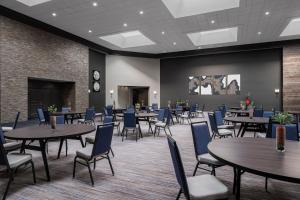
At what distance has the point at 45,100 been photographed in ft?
34.1

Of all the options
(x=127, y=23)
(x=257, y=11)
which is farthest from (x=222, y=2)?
(x=127, y=23)

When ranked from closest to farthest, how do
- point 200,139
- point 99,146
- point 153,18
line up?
1. point 200,139
2. point 99,146
3. point 153,18

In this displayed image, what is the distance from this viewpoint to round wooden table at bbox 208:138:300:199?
152 cm

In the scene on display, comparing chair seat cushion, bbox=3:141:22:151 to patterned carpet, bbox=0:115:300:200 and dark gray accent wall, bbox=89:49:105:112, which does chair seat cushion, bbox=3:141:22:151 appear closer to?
patterned carpet, bbox=0:115:300:200

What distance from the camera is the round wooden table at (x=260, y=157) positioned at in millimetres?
1517

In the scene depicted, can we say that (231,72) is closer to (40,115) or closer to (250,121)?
(250,121)

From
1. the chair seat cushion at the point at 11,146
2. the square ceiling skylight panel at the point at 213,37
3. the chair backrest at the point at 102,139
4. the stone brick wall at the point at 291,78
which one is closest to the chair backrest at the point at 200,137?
the chair backrest at the point at 102,139

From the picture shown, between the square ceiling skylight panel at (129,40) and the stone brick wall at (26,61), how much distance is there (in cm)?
253

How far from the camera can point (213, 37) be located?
41.2 ft

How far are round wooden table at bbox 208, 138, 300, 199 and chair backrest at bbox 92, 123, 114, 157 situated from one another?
5.11 feet

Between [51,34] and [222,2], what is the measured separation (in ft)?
25.9

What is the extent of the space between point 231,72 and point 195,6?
23.3ft

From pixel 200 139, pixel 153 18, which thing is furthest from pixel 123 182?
pixel 153 18

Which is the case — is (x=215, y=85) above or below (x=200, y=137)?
above
